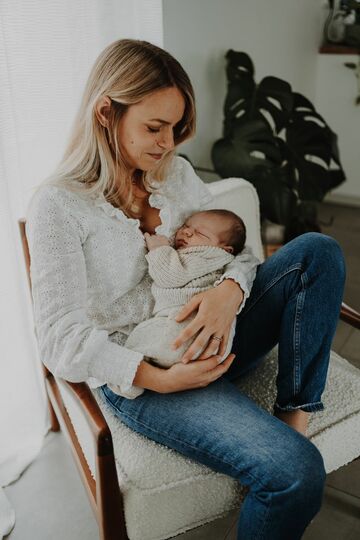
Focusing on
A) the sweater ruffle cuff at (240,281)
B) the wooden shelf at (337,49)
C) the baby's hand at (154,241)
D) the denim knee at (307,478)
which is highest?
the wooden shelf at (337,49)

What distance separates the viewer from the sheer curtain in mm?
1324

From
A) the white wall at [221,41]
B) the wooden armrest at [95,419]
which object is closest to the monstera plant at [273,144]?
the white wall at [221,41]

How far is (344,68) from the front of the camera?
336 cm

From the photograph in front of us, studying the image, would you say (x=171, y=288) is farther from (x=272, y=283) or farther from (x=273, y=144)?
(x=273, y=144)

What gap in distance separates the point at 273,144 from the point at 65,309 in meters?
1.39

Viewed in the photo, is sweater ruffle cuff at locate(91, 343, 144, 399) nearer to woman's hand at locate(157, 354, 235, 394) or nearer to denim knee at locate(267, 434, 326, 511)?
woman's hand at locate(157, 354, 235, 394)

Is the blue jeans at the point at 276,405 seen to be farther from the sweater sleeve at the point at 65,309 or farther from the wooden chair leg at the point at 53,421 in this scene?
the wooden chair leg at the point at 53,421

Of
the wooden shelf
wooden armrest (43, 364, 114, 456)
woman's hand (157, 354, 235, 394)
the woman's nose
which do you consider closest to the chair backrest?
the woman's nose

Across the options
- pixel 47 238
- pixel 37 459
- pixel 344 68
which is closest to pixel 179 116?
pixel 47 238

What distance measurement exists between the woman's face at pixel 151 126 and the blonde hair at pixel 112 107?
1 centimetres

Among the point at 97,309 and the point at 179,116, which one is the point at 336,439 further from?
the point at 179,116

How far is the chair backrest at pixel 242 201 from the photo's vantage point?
1.61 metres

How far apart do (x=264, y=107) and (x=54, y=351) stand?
1555 millimetres

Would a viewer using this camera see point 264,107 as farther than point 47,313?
Yes
